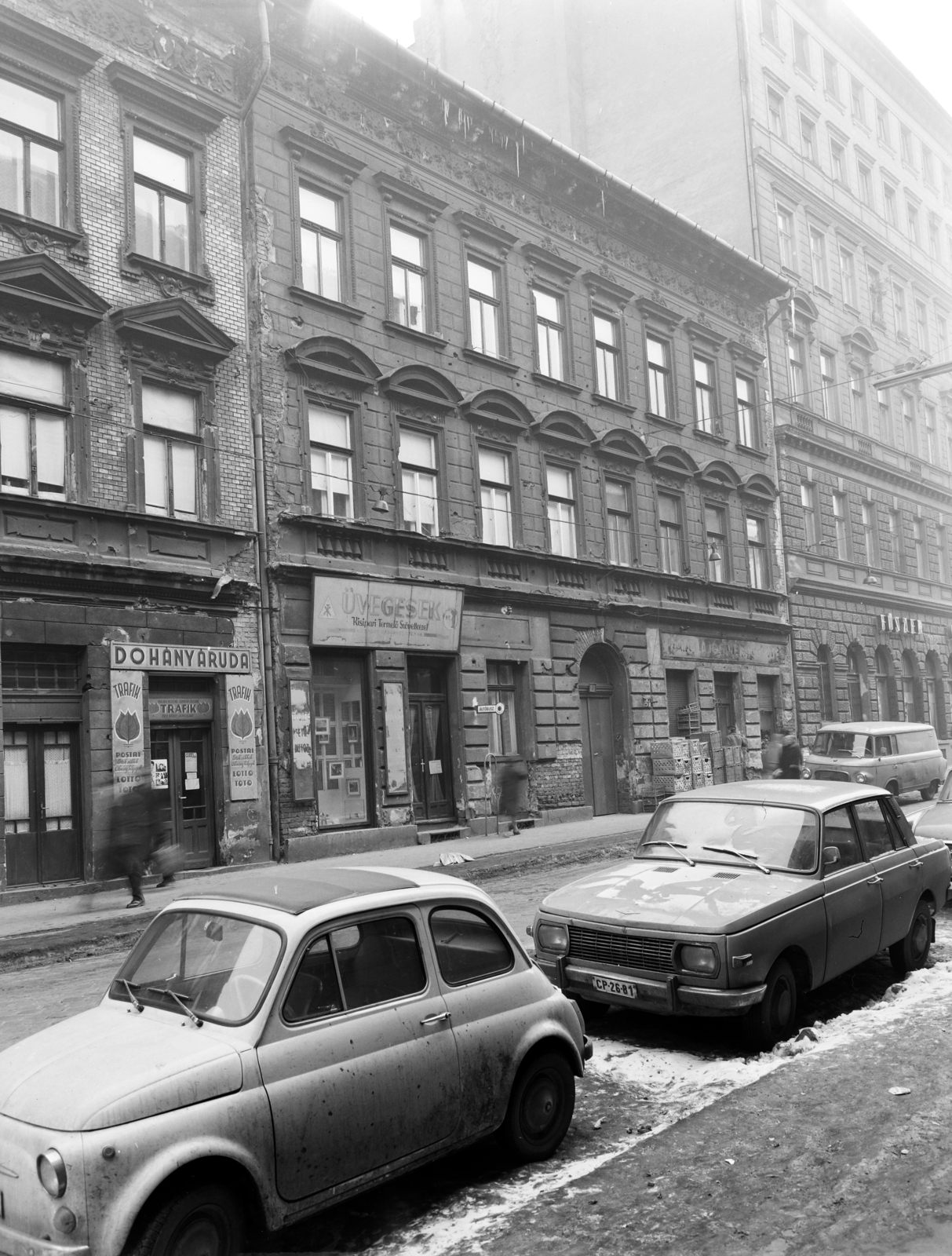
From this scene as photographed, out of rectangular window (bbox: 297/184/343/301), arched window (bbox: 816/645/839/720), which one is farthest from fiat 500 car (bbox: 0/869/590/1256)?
arched window (bbox: 816/645/839/720)

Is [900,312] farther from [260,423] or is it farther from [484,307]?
[260,423]

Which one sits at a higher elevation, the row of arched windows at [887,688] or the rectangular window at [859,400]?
the rectangular window at [859,400]

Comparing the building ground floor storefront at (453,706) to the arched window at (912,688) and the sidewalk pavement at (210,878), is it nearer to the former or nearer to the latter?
the sidewalk pavement at (210,878)

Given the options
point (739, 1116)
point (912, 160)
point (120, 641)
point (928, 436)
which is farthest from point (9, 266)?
point (912, 160)

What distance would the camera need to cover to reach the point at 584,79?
39125 mm

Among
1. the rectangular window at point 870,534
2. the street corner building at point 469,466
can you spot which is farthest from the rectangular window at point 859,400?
the street corner building at point 469,466

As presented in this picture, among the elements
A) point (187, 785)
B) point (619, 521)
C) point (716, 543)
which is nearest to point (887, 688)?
point (716, 543)

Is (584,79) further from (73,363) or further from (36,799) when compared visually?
(36,799)

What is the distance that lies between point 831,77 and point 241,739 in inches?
1386

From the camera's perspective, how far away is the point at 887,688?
36469mm

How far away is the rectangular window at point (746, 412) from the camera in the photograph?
30.3m

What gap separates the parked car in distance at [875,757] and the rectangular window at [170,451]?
42.0ft

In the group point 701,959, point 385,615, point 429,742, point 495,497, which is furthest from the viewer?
point 495,497

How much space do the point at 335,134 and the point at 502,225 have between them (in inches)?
180
